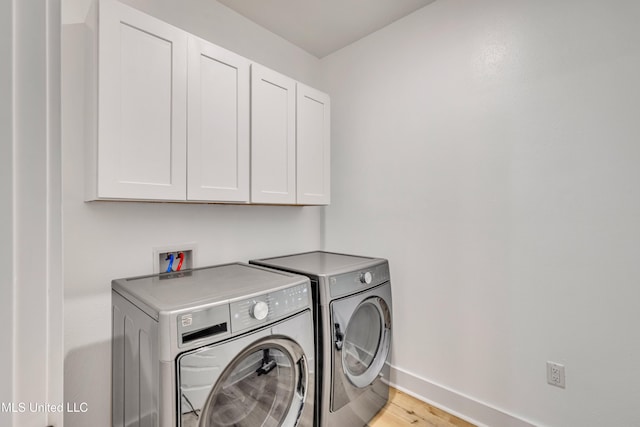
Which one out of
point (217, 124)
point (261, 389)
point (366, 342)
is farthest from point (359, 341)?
point (217, 124)

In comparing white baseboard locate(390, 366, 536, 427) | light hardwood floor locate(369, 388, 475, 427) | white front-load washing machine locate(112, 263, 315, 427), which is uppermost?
white front-load washing machine locate(112, 263, 315, 427)

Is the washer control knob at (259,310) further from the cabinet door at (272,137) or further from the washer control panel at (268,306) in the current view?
the cabinet door at (272,137)

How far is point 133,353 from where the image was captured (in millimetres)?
1208

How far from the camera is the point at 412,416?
5.85ft

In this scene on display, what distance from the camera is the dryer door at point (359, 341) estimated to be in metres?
1.53

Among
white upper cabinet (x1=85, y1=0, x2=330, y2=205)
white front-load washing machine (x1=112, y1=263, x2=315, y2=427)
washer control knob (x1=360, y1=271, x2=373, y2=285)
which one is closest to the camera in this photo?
white front-load washing machine (x1=112, y1=263, x2=315, y2=427)

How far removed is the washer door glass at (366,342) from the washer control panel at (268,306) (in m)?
0.38

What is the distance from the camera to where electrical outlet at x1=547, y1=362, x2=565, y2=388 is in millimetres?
1462

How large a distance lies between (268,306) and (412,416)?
4.10 ft

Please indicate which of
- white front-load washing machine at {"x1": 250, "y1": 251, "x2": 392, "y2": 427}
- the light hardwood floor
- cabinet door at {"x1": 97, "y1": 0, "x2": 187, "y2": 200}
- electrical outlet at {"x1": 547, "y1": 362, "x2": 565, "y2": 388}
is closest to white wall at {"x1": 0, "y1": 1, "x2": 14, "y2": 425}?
cabinet door at {"x1": 97, "y1": 0, "x2": 187, "y2": 200}

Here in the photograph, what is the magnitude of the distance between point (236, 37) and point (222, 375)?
1.97 meters

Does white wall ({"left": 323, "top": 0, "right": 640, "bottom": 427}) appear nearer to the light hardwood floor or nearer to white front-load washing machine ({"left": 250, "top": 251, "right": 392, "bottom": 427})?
the light hardwood floor

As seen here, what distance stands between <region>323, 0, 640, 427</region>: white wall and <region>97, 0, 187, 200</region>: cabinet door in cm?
134

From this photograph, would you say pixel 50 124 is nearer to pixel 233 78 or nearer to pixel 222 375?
pixel 222 375
